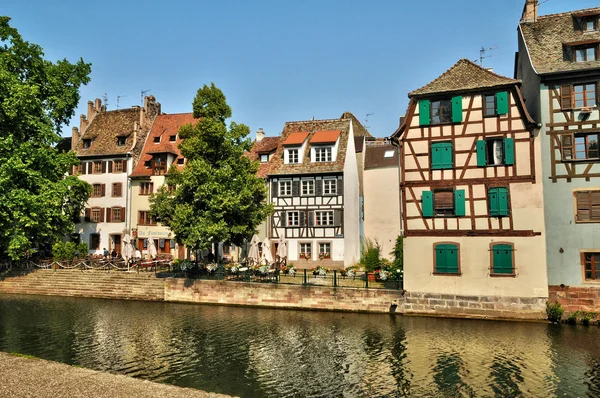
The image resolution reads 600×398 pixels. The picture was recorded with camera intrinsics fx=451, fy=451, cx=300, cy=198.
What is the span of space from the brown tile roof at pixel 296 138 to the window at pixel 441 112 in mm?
13921

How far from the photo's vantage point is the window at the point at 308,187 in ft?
117

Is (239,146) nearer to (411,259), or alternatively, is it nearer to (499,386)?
(411,259)

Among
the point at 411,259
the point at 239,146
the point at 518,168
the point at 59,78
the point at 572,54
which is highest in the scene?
the point at 59,78

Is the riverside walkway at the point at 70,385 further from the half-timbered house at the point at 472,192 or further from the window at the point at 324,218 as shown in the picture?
the window at the point at 324,218

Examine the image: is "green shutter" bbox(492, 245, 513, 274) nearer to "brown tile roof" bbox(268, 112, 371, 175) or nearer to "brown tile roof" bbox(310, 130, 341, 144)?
"brown tile roof" bbox(268, 112, 371, 175)

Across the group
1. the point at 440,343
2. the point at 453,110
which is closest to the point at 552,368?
the point at 440,343

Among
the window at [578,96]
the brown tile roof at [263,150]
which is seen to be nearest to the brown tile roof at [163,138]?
the brown tile roof at [263,150]

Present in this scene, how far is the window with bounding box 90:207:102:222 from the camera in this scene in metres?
41.7

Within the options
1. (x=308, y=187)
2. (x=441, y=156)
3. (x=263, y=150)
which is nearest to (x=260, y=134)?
(x=263, y=150)

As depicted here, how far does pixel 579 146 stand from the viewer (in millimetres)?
21547

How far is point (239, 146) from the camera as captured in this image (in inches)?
1129

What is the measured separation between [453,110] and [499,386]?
14.6 meters

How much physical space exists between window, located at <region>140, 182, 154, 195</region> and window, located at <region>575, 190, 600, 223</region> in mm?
32498

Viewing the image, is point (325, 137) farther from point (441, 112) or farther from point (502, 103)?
point (502, 103)
